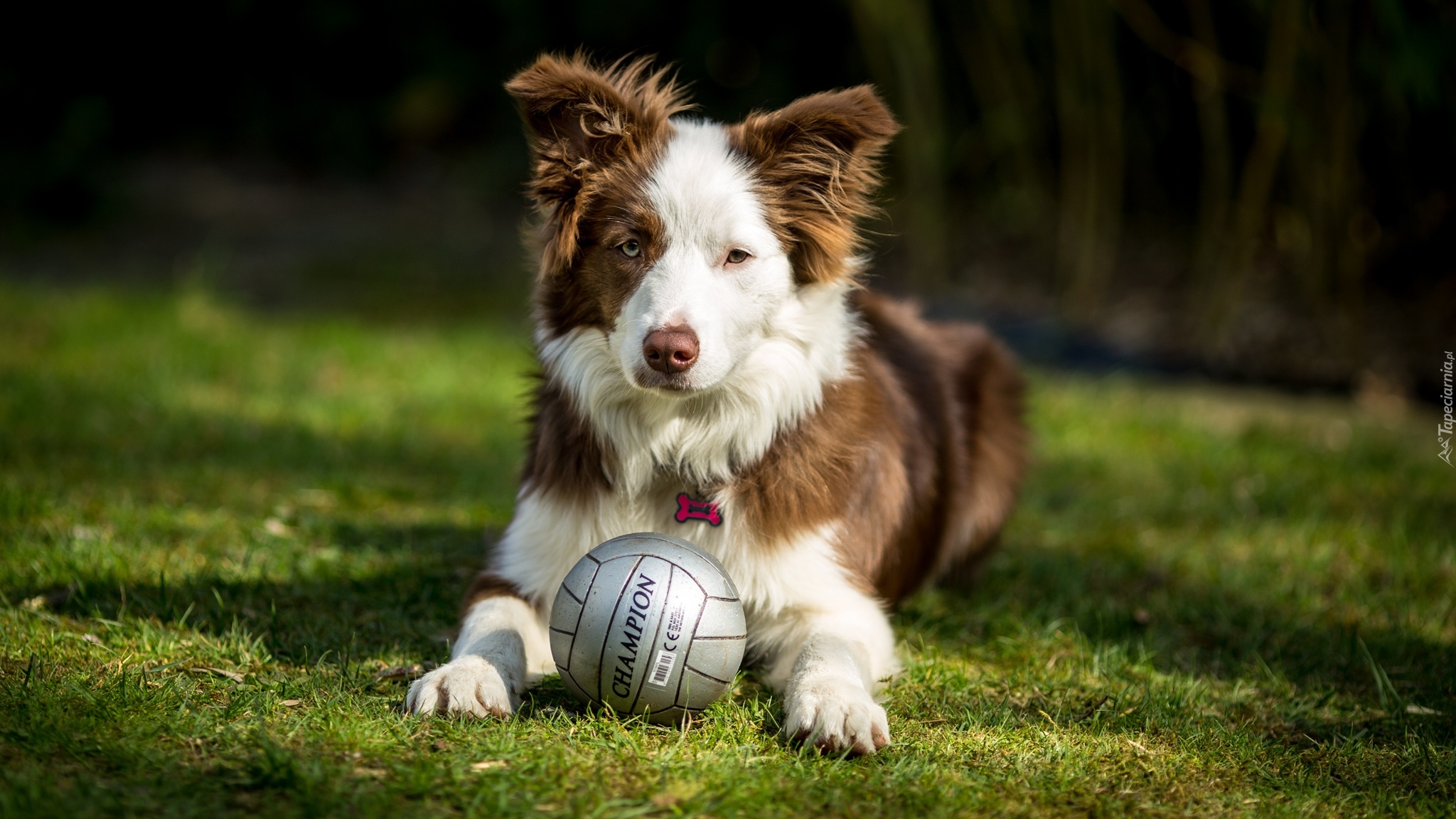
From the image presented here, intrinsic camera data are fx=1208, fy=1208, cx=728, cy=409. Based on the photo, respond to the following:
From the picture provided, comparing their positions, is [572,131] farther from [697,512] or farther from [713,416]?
[697,512]

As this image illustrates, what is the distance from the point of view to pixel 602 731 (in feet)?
9.45

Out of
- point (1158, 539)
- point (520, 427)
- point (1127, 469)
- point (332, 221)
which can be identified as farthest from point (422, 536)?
point (332, 221)

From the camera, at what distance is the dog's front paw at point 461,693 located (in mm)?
2920

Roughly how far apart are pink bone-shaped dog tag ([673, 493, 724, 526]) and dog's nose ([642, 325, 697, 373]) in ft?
1.57

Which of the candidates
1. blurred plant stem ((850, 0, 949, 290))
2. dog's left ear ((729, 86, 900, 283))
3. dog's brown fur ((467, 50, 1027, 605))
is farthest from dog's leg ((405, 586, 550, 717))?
blurred plant stem ((850, 0, 949, 290))

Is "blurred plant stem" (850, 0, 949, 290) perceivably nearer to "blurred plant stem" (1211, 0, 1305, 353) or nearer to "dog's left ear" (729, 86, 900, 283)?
"blurred plant stem" (1211, 0, 1305, 353)

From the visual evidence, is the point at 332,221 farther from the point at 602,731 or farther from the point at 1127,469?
the point at 602,731

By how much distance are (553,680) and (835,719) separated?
2.74ft

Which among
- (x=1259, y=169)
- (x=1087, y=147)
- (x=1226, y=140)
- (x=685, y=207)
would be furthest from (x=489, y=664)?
(x=1087, y=147)

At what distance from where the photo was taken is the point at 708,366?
10.5ft

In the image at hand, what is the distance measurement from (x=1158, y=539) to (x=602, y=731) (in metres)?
3.09

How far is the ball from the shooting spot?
2.90 meters

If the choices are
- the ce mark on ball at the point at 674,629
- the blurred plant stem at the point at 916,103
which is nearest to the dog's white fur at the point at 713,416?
the ce mark on ball at the point at 674,629

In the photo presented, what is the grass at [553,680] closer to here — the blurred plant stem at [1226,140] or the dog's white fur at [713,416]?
the dog's white fur at [713,416]
